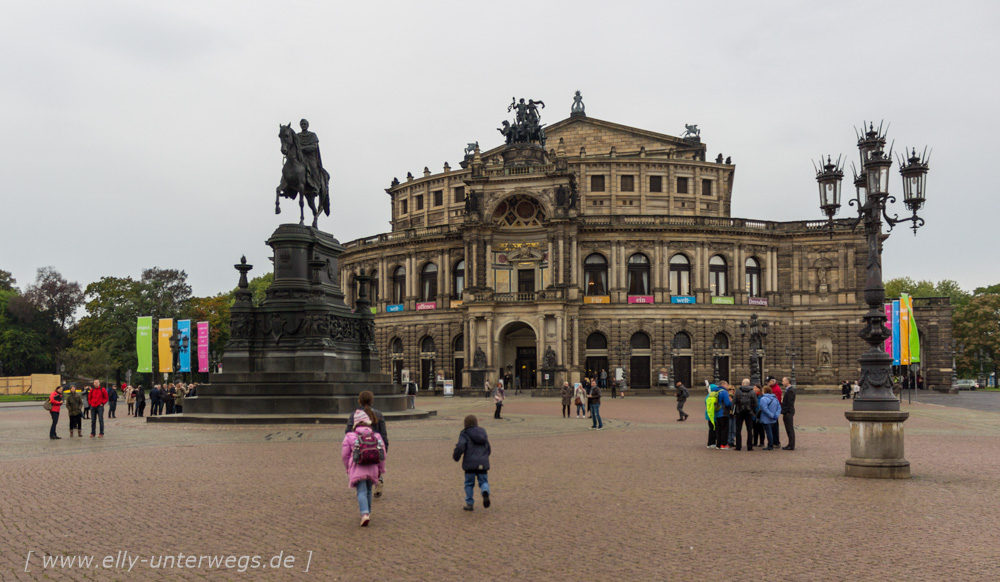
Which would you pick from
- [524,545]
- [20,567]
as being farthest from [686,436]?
[20,567]

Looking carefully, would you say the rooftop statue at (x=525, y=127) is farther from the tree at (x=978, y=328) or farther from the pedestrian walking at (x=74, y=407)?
the tree at (x=978, y=328)

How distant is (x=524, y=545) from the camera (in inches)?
356

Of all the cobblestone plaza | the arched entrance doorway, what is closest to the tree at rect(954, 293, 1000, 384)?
the arched entrance doorway

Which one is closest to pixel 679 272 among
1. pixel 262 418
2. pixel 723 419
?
pixel 262 418

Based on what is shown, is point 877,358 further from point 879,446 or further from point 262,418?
point 262,418

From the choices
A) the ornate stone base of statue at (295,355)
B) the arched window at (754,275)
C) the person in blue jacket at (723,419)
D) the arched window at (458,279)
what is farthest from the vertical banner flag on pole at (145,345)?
the arched window at (754,275)

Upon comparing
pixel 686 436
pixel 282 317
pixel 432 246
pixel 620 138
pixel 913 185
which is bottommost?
pixel 686 436

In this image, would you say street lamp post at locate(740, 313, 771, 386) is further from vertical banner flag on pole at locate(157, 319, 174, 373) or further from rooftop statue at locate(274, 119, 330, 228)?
vertical banner flag on pole at locate(157, 319, 174, 373)

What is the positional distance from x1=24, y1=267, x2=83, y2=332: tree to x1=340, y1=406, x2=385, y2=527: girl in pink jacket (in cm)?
10654

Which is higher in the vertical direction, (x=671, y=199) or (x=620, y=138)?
(x=620, y=138)

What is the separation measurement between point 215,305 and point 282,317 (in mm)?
70456

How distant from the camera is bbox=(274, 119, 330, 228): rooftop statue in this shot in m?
29.8

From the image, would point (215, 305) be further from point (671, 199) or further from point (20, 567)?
point (20, 567)

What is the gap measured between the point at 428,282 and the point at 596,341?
1624cm
